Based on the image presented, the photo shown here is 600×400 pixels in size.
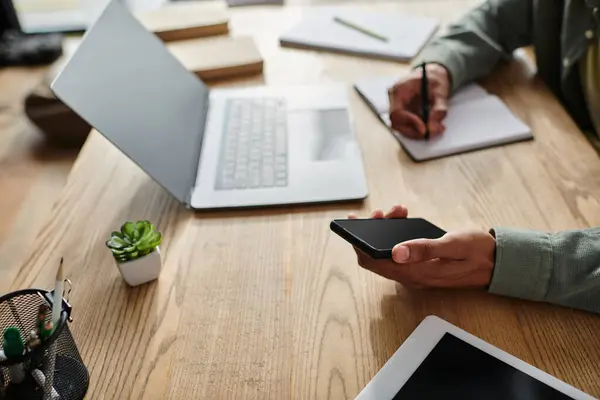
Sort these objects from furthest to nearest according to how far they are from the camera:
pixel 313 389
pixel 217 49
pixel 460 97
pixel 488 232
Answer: pixel 217 49 → pixel 460 97 → pixel 488 232 → pixel 313 389

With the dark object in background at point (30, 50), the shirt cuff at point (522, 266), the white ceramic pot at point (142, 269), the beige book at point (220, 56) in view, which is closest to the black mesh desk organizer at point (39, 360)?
the white ceramic pot at point (142, 269)

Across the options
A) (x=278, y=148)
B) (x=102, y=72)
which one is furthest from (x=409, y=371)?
(x=102, y=72)

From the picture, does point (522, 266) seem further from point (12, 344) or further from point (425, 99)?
point (12, 344)

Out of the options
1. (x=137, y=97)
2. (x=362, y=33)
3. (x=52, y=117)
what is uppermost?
(x=137, y=97)

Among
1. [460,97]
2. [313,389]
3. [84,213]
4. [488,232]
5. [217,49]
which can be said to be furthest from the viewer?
[217,49]

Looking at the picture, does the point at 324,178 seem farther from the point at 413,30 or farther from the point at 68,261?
the point at 413,30

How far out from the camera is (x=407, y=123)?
1.06 m

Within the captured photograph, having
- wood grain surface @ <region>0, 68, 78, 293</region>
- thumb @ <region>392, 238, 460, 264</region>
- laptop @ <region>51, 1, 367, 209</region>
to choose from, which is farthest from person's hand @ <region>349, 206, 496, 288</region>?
wood grain surface @ <region>0, 68, 78, 293</region>

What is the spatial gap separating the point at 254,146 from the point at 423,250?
404mm

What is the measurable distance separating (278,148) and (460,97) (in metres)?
0.37

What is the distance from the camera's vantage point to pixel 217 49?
1.32 meters

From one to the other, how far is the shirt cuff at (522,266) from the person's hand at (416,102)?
1.05ft

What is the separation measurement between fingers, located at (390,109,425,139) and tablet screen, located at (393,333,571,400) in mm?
450

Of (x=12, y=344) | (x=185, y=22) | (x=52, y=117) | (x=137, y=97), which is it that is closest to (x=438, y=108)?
(x=137, y=97)
